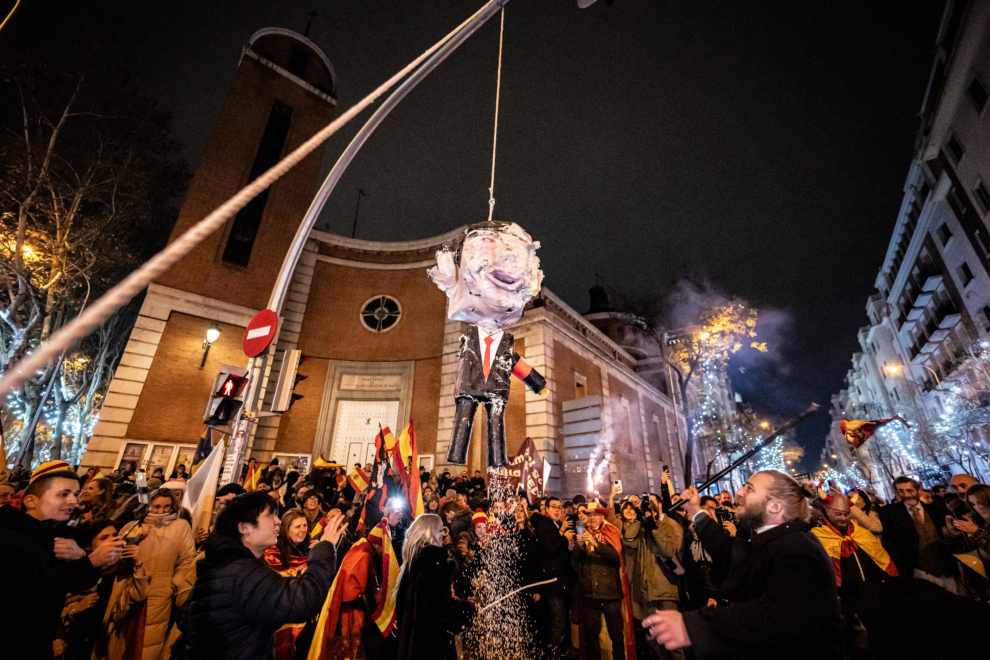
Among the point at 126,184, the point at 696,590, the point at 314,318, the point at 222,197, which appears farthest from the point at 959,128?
the point at 126,184

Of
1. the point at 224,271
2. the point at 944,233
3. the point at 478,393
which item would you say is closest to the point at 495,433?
the point at 478,393

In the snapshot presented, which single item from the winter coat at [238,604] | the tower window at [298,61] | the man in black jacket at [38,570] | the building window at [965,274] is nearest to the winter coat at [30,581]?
the man in black jacket at [38,570]

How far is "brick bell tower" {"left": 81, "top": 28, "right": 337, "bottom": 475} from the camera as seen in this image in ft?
43.4

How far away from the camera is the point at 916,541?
498 cm

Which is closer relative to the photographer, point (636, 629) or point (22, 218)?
point (636, 629)

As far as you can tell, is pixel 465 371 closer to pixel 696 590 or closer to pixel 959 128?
pixel 696 590

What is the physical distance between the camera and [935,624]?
141 inches

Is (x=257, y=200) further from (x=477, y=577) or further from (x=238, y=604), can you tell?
(x=238, y=604)

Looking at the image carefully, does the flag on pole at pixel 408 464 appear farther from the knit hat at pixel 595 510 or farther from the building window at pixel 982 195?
the building window at pixel 982 195

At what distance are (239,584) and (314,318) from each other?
56.4 feet

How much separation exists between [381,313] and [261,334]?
13472 mm

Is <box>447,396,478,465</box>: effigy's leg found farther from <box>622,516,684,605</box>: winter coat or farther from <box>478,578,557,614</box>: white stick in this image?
<box>622,516,684,605</box>: winter coat

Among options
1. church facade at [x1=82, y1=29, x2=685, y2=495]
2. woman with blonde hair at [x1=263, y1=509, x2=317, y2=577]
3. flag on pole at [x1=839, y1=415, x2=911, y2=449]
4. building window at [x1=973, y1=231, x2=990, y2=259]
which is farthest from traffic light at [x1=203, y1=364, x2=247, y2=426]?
building window at [x1=973, y1=231, x2=990, y2=259]

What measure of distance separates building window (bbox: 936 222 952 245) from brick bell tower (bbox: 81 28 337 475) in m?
37.2
